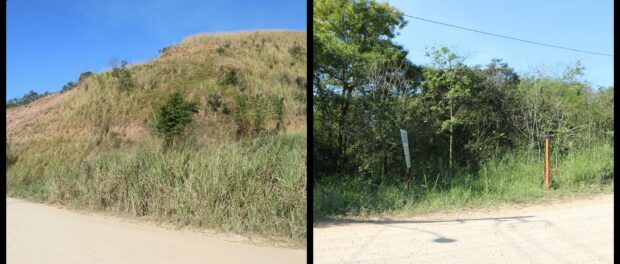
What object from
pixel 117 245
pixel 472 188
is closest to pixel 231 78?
pixel 117 245

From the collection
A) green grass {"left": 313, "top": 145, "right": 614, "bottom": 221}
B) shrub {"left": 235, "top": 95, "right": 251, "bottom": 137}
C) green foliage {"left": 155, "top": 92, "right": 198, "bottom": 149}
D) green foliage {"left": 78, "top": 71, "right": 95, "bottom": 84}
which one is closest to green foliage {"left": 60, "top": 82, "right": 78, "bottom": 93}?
green foliage {"left": 78, "top": 71, "right": 95, "bottom": 84}

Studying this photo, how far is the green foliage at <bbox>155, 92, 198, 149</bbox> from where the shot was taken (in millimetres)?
4023

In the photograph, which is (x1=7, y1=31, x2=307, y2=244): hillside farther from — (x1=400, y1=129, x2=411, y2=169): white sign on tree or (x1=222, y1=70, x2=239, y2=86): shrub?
(x1=400, y1=129, x2=411, y2=169): white sign on tree

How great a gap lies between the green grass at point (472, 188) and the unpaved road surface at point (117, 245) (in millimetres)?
1001

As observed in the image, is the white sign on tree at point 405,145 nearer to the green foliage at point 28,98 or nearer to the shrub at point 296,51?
the shrub at point 296,51

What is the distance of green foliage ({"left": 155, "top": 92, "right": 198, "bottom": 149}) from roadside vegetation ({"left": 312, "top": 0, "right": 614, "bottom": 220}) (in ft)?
4.07

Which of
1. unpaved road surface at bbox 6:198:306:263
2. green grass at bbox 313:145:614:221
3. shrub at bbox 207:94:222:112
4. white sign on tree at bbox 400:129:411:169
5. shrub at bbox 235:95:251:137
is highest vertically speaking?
shrub at bbox 207:94:222:112

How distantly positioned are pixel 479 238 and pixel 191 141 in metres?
2.47

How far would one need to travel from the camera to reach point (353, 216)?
11.8ft

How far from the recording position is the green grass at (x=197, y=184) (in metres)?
2.92

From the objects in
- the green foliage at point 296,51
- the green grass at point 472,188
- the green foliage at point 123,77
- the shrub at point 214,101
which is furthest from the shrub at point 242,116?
the green foliage at point 123,77

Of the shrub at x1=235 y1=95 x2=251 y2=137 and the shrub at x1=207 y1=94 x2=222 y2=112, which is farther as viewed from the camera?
the shrub at x1=207 y1=94 x2=222 y2=112

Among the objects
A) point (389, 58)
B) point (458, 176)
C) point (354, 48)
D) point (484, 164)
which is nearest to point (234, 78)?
point (354, 48)

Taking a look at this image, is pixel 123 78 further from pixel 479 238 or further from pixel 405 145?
pixel 479 238
